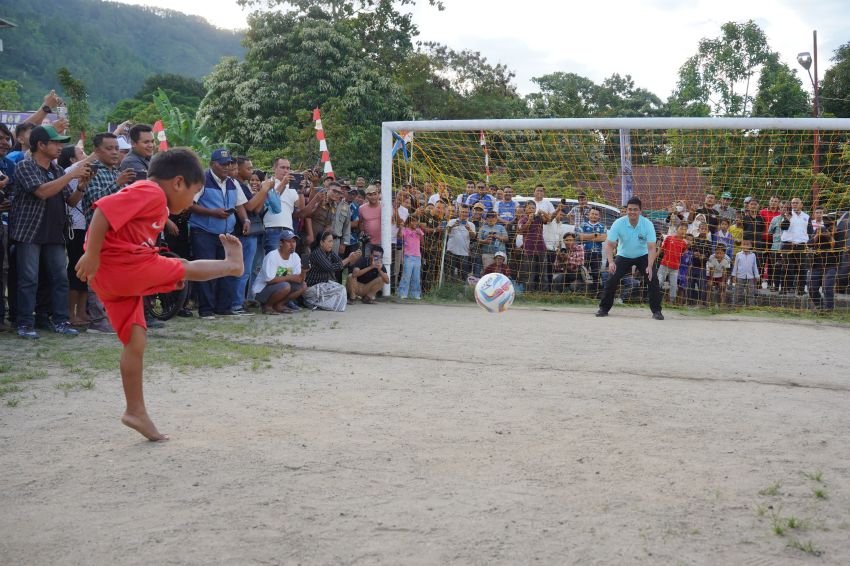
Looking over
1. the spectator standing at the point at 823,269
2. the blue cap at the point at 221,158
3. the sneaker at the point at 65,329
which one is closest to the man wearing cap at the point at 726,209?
the spectator standing at the point at 823,269

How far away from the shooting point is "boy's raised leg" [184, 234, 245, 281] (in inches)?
188

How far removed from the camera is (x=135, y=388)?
4641 millimetres

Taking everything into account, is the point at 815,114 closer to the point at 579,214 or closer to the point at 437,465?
the point at 579,214

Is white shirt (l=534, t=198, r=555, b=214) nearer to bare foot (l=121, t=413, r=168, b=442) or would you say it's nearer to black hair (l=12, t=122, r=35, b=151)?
black hair (l=12, t=122, r=35, b=151)

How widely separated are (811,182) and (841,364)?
741 centimetres

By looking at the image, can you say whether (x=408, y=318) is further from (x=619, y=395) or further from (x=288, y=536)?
(x=288, y=536)

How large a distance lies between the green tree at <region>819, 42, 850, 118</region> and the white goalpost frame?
2538cm

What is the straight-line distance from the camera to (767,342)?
365 inches

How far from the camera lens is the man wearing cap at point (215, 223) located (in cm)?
1009

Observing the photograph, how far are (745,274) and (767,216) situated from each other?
105 cm

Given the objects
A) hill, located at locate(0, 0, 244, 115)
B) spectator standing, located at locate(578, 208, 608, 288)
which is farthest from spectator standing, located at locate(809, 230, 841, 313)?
hill, located at locate(0, 0, 244, 115)

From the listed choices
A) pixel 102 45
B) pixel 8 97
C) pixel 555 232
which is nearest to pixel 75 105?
pixel 8 97

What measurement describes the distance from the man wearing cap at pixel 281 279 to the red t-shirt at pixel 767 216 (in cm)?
771

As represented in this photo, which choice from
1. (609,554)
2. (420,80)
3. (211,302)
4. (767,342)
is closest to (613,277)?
(767,342)
